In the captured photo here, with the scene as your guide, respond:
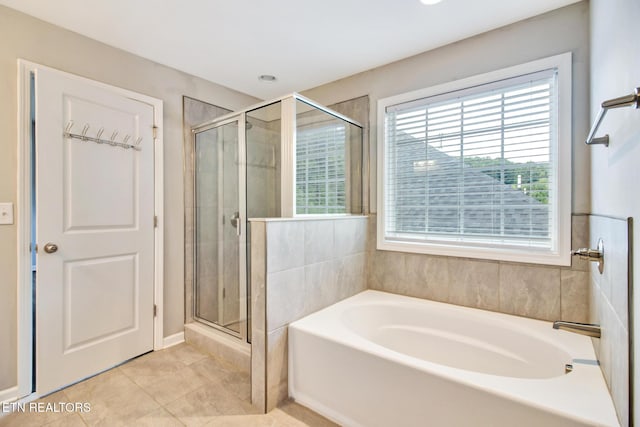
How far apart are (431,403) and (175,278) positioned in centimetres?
216

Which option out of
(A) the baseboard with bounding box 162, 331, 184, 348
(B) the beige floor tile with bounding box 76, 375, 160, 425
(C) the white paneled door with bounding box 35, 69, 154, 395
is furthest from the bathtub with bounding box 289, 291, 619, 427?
(C) the white paneled door with bounding box 35, 69, 154, 395

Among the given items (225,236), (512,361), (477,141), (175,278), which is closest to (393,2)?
(477,141)

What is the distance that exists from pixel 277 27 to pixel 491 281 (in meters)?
2.27

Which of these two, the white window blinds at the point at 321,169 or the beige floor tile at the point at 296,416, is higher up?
the white window blinds at the point at 321,169

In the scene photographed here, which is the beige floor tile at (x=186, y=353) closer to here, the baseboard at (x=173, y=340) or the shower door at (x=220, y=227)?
the baseboard at (x=173, y=340)

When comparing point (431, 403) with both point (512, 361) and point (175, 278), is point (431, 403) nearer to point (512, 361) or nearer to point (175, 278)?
point (512, 361)

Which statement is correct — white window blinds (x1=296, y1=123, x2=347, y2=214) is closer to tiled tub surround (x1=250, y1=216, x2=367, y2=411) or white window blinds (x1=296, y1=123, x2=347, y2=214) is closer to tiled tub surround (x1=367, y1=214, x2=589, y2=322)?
tiled tub surround (x1=250, y1=216, x2=367, y2=411)

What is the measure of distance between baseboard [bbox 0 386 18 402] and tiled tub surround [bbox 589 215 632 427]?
2.88 metres

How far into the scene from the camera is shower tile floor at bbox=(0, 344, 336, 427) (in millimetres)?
1587

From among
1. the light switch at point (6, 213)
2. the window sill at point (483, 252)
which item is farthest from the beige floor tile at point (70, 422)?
the window sill at point (483, 252)

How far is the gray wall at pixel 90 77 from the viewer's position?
5.58ft

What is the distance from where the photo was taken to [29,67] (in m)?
1.77

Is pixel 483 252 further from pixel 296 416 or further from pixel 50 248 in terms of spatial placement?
pixel 50 248

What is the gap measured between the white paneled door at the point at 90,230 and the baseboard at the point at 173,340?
0.35ft
